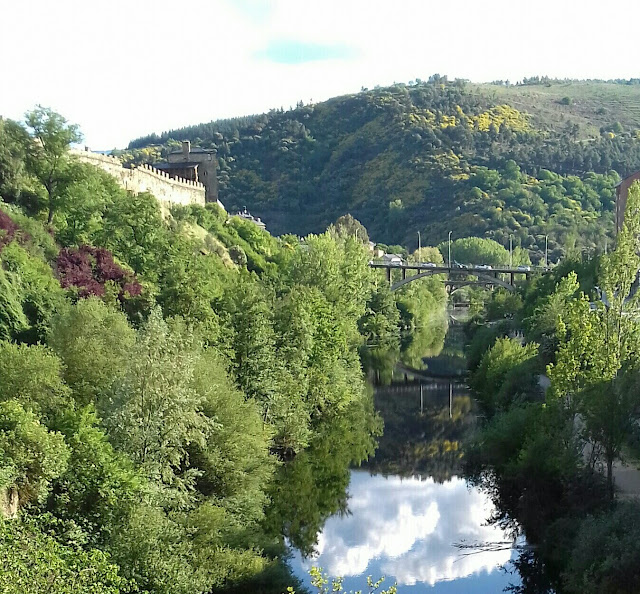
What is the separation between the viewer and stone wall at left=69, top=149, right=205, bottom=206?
172ft

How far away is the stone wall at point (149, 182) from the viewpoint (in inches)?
2060

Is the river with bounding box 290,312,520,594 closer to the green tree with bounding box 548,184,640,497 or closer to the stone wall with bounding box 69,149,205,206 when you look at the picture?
the green tree with bounding box 548,184,640,497

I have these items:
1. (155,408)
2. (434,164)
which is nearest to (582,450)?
(155,408)

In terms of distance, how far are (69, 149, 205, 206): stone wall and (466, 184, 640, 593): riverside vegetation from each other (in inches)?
1103

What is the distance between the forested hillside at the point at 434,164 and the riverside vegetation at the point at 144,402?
75.6m

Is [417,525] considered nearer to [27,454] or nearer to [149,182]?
[27,454]

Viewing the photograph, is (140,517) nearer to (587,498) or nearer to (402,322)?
(587,498)

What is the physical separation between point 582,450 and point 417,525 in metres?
6.20

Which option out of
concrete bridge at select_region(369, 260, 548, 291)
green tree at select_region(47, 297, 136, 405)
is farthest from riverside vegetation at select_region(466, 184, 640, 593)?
concrete bridge at select_region(369, 260, 548, 291)

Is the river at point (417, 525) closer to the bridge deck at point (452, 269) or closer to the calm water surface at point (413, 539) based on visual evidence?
the calm water surface at point (413, 539)

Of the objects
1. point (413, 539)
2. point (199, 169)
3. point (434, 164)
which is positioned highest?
point (434, 164)

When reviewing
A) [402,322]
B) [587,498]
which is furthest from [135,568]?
[402,322]

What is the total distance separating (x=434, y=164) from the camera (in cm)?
14375

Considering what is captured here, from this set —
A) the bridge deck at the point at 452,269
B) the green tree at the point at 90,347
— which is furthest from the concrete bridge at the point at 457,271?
the green tree at the point at 90,347
